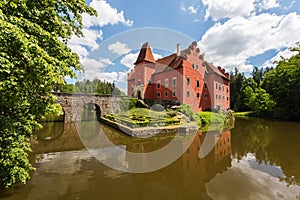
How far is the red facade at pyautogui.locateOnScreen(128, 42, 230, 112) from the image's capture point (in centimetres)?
2462

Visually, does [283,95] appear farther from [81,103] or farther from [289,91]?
[81,103]

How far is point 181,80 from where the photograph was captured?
24.0 metres

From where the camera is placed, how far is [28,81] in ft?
12.2

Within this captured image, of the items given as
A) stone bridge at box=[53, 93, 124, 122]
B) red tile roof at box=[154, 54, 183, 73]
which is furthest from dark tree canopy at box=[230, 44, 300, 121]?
stone bridge at box=[53, 93, 124, 122]

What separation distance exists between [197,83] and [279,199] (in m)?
22.2

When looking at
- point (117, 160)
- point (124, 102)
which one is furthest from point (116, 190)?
point (124, 102)

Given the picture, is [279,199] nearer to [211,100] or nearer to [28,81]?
[28,81]

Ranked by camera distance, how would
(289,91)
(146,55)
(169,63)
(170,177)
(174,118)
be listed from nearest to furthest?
(170,177)
(174,118)
(169,63)
(146,55)
(289,91)

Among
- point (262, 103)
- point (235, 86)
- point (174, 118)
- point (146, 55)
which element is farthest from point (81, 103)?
point (235, 86)

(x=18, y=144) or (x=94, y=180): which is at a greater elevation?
(x=18, y=144)

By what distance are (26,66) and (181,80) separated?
21.8m

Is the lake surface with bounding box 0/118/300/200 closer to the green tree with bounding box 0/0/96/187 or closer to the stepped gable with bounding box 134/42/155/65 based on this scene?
the green tree with bounding box 0/0/96/187

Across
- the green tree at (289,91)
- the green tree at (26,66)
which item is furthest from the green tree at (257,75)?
the green tree at (26,66)

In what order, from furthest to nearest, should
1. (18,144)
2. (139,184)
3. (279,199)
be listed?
(139,184) < (279,199) < (18,144)
